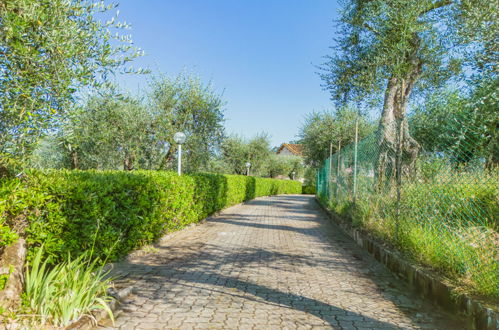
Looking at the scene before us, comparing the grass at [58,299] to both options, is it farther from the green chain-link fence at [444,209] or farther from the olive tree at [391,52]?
the olive tree at [391,52]

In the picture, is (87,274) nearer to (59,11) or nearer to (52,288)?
(52,288)

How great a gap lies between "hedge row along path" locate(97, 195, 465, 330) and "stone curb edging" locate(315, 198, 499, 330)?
0.13 metres

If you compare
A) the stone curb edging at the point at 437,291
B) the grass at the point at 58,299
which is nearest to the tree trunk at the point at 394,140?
the stone curb edging at the point at 437,291

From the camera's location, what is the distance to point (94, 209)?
4.80 meters

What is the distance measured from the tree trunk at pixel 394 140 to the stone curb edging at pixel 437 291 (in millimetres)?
1519

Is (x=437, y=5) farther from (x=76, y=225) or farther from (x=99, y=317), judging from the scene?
(x=99, y=317)

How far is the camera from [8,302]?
2947 mm

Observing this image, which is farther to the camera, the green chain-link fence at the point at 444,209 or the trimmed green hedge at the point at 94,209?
the green chain-link fence at the point at 444,209

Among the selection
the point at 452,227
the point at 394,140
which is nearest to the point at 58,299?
the point at 452,227

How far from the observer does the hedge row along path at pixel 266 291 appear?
340 cm


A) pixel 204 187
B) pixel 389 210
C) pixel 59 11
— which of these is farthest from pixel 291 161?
pixel 59 11

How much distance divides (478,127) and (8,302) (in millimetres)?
5158

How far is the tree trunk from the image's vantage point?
6160mm

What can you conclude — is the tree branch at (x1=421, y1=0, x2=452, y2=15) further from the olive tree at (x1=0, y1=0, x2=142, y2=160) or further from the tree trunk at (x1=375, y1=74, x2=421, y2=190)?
the olive tree at (x1=0, y1=0, x2=142, y2=160)
